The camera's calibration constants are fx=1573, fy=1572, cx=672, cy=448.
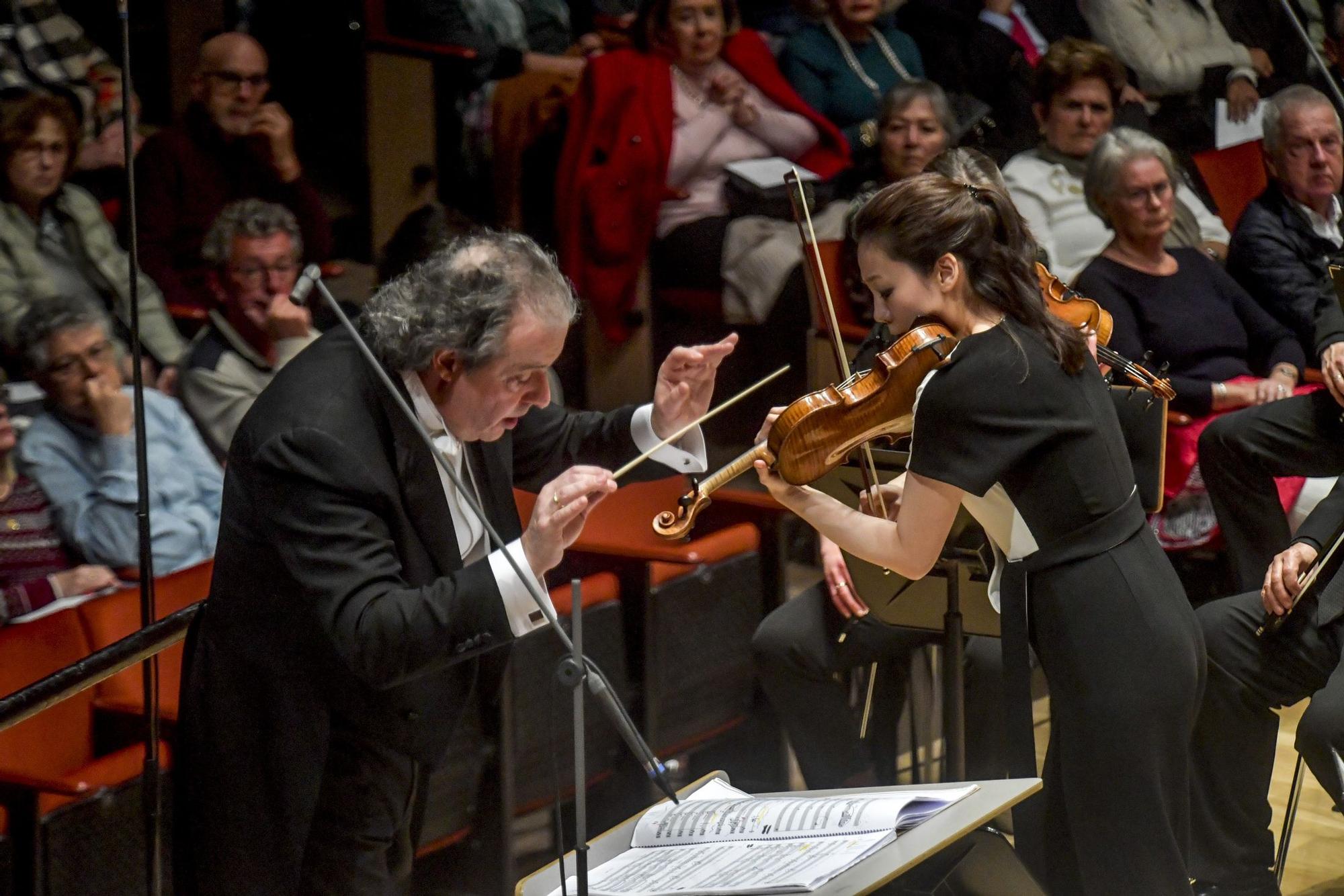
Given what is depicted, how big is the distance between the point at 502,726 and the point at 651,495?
83 cm

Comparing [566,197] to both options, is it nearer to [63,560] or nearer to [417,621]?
[63,560]

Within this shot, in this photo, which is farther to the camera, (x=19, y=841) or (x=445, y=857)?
(x=445, y=857)

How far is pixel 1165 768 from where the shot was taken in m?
2.06

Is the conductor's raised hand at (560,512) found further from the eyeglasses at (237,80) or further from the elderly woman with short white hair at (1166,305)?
the elderly woman with short white hair at (1166,305)

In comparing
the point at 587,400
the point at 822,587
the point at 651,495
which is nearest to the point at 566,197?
the point at 587,400

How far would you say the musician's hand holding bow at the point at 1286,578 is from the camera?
108 inches

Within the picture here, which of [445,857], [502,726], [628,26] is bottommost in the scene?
[445,857]

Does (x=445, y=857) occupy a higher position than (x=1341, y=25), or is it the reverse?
(x=1341, y=25)

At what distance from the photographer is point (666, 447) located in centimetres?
233

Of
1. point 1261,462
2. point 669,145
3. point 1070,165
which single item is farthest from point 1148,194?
point 669,145

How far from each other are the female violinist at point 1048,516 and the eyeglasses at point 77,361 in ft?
5.39

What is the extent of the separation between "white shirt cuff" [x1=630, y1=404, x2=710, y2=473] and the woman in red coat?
2096mm

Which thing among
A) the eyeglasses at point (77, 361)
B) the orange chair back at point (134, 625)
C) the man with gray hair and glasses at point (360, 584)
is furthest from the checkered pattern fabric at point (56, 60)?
the man with gray hair and glasses at point (360, 584)

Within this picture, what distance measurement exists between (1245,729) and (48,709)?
203 centimetres
